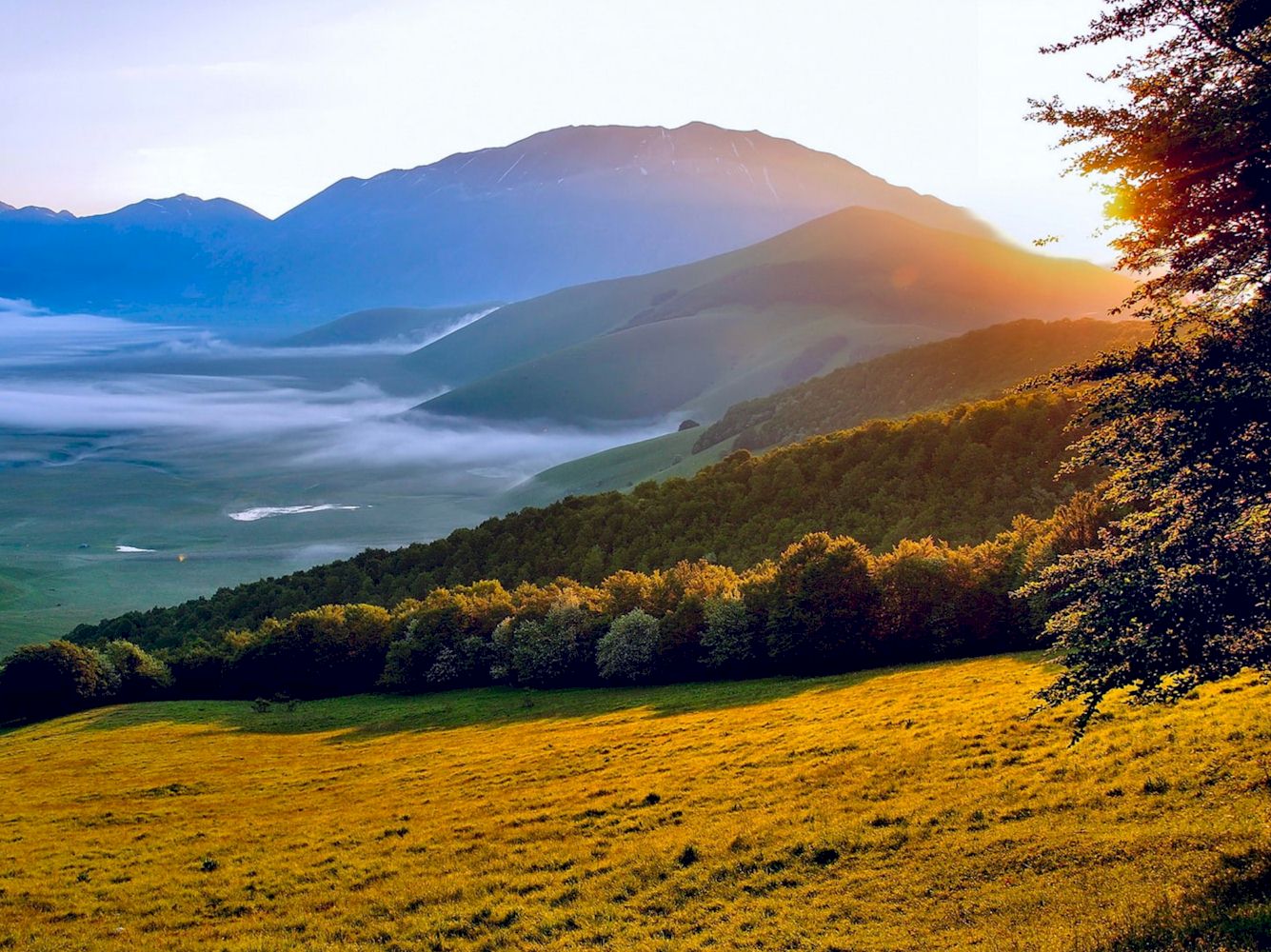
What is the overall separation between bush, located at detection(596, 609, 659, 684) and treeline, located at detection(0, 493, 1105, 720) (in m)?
0.12

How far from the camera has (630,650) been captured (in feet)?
242

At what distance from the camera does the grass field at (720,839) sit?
63.8 ft

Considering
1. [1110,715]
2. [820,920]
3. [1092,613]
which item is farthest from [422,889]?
[1110,715]

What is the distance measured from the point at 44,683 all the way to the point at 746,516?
7831cm

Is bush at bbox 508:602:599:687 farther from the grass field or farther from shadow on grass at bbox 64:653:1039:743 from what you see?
the grass field

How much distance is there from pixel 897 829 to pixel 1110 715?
9.53 m

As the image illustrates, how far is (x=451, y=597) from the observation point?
297 feet

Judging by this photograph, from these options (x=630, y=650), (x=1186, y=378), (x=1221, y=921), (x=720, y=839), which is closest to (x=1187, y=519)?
(x=1186, y=378)

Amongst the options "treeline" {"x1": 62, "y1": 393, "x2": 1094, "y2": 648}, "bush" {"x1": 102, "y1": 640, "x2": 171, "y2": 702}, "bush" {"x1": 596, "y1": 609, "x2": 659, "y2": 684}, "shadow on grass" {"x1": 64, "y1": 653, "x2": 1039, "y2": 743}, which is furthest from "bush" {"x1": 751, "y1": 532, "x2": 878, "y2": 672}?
"bush" {"x1": 102, "y1": 640, "x2": 171, "y2": 702}

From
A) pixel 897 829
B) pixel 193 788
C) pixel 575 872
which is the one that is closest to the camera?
pixel 897 829

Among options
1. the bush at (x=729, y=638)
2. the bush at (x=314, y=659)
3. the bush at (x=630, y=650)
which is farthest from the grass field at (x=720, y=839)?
the bush at (x=314, y=659)

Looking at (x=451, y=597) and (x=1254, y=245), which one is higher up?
(x=1254, y=245)

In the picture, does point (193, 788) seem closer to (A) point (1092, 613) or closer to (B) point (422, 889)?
(B) point (422, 889)

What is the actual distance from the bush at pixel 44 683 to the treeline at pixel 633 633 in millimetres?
136
